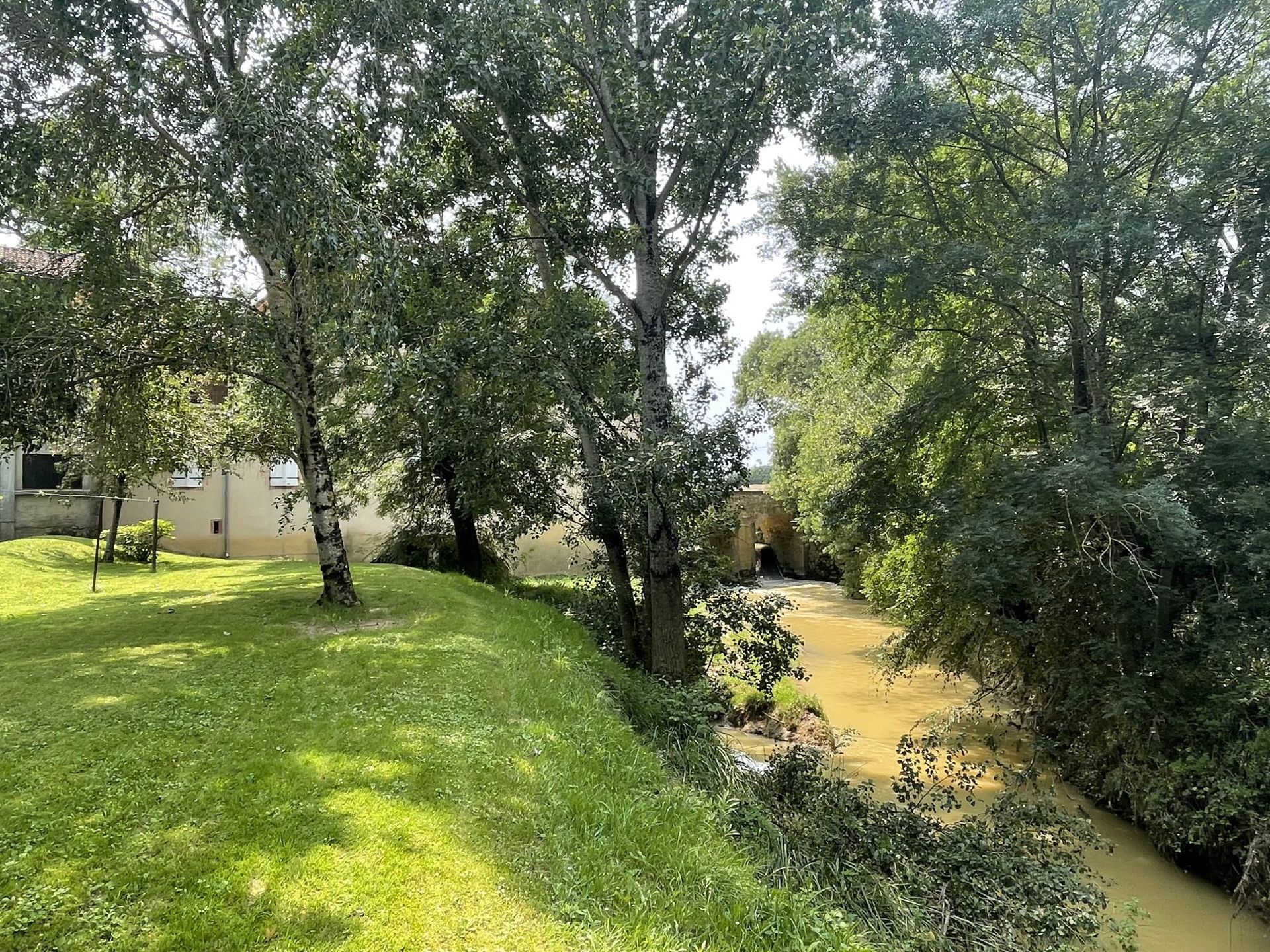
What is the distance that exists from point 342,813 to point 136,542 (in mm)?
15111

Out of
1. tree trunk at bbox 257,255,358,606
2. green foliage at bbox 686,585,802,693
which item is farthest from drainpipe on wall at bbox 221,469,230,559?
green foliage at bbox 686,585,802,693

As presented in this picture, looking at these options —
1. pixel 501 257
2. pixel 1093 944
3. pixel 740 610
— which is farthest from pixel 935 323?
pixel 1093 944

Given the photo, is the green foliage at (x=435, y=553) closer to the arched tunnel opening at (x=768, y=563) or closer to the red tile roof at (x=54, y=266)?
the red tile roof at (x=54, y=266)

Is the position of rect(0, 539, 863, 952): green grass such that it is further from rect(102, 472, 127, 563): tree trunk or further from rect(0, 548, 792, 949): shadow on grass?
rect(102, 472, 127, 563): tree trunk

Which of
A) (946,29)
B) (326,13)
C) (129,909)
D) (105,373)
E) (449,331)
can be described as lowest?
(129,909)

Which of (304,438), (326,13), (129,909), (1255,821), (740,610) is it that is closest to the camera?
(129,909)

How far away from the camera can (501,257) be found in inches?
378

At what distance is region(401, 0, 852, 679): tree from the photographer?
22.9 ft

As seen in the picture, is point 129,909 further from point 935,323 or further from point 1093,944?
point 935,323

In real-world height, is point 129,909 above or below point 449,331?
below

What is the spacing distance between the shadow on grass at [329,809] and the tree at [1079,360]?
5290mm

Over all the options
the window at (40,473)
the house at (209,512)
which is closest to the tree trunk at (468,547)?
the house at (209,512)

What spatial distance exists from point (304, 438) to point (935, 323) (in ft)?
29.0

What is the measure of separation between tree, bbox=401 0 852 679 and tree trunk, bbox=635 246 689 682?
0.02 meters
